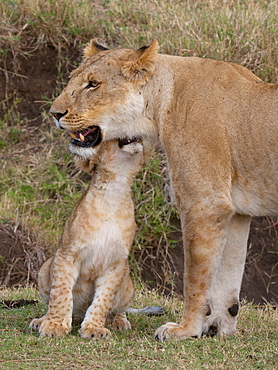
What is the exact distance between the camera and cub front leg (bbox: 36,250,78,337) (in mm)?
3996

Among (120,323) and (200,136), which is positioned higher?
(200,136)

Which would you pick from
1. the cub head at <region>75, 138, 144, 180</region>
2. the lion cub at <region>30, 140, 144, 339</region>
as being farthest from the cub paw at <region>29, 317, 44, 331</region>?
the cub head at <region>75, 138, 144, 180</region>

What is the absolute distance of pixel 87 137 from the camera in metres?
4.39

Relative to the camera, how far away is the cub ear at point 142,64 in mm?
4273

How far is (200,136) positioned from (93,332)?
1.28 meters

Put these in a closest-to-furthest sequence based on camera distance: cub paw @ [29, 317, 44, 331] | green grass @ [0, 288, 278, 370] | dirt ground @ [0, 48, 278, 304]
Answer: green grass @ [0, 288, 278, 370] → cub paw @ [29, 317, 44, 331] → dirt ground @ [0, 48, 278, 304]

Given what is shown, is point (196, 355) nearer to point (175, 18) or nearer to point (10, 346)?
point (10, 346)

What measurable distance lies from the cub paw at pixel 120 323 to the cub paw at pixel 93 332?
0.38 m

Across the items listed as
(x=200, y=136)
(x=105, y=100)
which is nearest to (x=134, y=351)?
(x=200, y=136)

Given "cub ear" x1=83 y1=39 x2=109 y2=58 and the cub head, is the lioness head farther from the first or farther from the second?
"cub ear" x1=83 y1=39 x2=109 y2=58

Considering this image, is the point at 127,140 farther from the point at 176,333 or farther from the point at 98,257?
the point at 176,333

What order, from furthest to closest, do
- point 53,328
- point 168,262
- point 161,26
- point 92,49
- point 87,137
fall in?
point 161,26 < point 168,262 < point 92,49 < point 87,137 < point 53,328

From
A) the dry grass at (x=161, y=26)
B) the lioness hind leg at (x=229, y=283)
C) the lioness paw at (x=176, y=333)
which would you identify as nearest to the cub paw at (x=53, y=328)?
the lioness paw at (x=176, y=333)

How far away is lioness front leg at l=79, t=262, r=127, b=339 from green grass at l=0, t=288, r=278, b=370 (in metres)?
0.09
